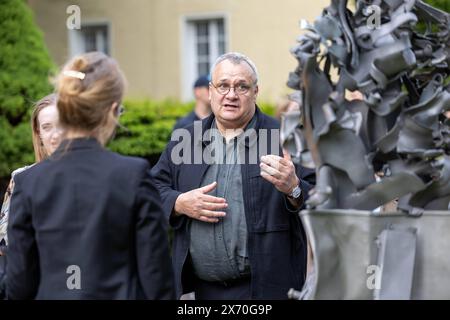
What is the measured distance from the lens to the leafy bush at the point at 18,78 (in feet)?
32.7

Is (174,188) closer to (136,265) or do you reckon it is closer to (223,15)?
(136,265)

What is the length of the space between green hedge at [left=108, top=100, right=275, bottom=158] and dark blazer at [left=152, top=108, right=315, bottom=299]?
6.17m

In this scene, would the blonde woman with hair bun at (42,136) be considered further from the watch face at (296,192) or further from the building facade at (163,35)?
the building facade at (163,35)

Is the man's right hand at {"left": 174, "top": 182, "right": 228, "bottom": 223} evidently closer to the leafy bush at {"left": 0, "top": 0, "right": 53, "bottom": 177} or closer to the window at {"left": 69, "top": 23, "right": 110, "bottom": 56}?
the leafy bush at {"left": 0, "top": 0, "right": 53, "bottom": 177}

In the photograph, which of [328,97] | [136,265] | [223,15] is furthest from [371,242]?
[223,15]

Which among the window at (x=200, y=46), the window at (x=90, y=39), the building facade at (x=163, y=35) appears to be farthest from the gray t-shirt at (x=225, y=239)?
the window at (x=90, y=39)

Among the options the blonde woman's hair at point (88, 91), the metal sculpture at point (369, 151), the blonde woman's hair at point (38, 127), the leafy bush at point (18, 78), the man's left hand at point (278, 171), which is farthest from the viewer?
the leafy bush at point (18, 78)

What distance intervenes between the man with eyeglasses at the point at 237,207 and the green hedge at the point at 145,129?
6.18 metres

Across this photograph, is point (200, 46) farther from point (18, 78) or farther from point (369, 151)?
point (369, 151)

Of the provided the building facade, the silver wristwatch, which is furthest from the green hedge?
the silver wristwatch

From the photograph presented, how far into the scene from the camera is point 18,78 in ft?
34.6

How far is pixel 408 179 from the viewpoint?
363cm

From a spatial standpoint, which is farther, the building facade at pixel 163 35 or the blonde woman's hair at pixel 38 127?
the building facade at pixel 163 35

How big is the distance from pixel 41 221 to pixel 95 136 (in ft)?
1.20
